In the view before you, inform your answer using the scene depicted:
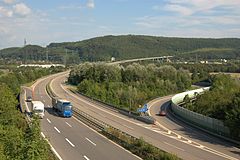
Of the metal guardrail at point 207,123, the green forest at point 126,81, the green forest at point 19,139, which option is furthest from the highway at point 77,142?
the green forest at point 126,81

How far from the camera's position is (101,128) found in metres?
45.9

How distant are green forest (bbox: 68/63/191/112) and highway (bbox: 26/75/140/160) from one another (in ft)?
169

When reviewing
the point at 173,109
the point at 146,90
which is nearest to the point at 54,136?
the point at 173,109

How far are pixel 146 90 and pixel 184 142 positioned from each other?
2928 inches

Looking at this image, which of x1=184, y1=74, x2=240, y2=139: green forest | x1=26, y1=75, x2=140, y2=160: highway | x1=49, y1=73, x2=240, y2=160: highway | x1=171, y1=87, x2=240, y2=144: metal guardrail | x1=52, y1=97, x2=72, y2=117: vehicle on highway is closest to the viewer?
x1=26, y1=75, x2=140, y2=160: highway

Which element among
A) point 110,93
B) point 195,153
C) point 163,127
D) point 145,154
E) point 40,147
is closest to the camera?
point 40,147

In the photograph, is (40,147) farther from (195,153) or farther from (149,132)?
(149,132)

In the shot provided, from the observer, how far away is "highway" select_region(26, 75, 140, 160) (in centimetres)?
3378

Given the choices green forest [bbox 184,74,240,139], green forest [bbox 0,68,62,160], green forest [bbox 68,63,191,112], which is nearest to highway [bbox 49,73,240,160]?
green forest [bbox 184,74,240,139]

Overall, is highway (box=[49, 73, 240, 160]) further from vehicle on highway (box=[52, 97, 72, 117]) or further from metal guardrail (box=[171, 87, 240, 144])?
vehicle on highway (box=[52, 97, 72, 117])

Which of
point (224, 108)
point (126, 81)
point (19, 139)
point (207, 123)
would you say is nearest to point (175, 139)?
point (207, 123)

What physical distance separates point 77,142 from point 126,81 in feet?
272

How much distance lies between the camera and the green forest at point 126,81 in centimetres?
10694

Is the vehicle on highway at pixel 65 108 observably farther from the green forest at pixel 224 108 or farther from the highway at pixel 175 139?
the green forest at pixel 224 108
